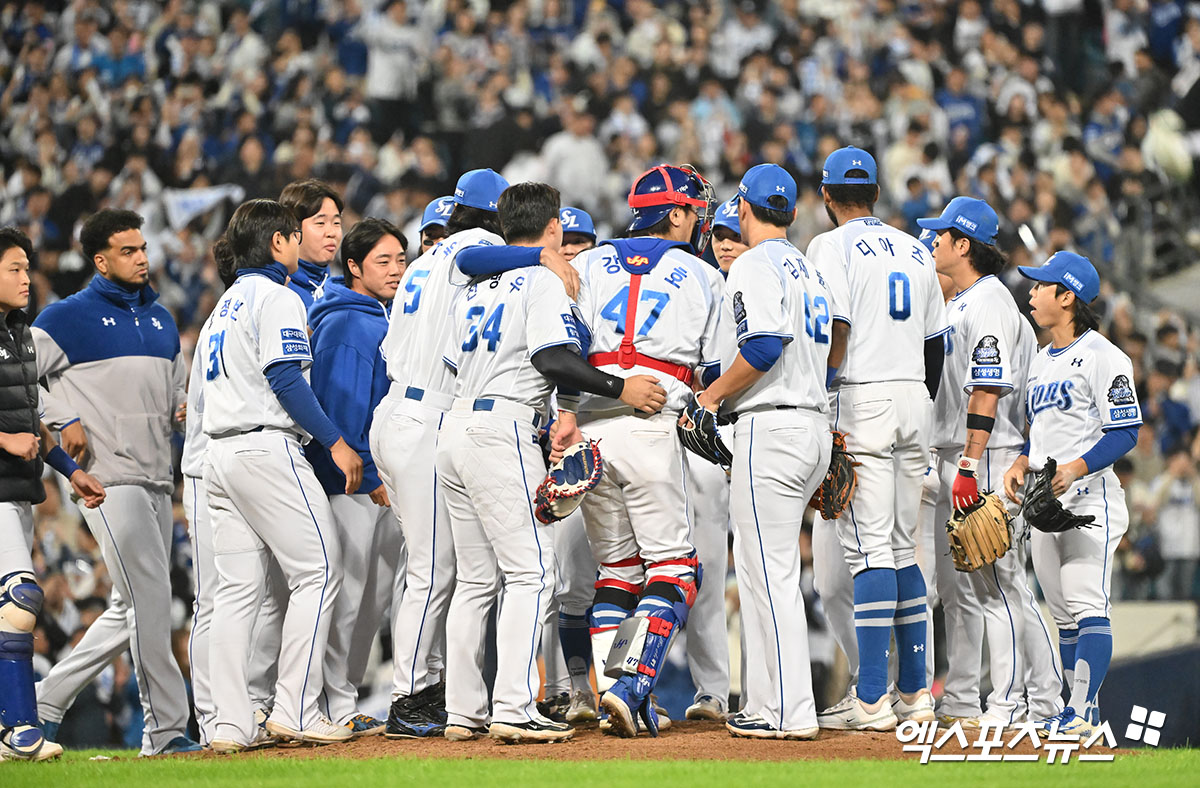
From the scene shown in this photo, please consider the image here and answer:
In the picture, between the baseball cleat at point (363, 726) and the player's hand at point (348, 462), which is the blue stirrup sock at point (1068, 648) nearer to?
the baseball cleat at point (363, 726)

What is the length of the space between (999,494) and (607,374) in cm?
230

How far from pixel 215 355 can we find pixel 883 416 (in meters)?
3.02

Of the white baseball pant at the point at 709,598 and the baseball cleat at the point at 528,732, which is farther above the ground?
the white baseball pant at the point at 709,598

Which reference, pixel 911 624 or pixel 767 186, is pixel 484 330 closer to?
pixel 767 186

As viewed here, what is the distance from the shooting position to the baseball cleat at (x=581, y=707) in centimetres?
620

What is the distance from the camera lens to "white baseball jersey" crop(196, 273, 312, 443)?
5.65m

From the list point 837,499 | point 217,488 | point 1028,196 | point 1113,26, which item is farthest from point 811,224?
point 217,488

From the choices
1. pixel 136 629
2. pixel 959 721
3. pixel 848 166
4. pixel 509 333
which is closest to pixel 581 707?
pixel 959 721

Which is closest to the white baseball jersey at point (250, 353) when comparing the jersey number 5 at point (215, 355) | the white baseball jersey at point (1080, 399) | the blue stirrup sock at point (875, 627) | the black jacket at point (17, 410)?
the jersey number 5 at point (215, 355)

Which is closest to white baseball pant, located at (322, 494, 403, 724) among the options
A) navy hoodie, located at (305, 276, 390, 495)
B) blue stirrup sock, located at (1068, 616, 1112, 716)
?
navy hoodie, located at (305, 276, 390, 495)

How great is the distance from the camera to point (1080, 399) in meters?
6.13

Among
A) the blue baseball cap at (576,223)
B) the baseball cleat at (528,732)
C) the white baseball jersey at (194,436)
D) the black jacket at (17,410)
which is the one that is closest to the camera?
the baseball cleat at (528,732)

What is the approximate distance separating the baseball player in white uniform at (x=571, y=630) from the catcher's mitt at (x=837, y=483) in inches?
47.6

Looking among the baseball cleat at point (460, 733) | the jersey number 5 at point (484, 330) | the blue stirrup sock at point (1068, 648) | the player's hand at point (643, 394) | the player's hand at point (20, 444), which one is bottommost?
the baseball cleat at point (460, 733)
